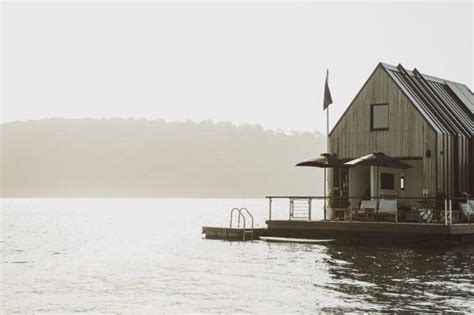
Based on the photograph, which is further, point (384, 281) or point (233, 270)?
point (233, 270)

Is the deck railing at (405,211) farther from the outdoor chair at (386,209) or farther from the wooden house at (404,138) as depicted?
the wooden house at (404,138)

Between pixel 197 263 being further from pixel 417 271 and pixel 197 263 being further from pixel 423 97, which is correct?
pixel 423 97

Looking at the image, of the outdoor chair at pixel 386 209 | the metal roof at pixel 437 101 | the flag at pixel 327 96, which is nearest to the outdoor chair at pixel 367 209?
the outdoor chair at pixel 386 209

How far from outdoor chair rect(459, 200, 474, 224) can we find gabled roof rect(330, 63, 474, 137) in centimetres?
387

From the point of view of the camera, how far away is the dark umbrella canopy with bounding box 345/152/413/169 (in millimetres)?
36625

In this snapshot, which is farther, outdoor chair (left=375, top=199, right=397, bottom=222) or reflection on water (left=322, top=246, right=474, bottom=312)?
outdoor chair (left=375, top=199, right=397, bottom=222)

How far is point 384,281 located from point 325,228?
37.2ft

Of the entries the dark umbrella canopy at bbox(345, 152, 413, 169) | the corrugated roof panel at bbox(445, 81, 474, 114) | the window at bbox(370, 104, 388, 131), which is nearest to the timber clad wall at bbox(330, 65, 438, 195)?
the window at bbox(370, 104, 388, 131)

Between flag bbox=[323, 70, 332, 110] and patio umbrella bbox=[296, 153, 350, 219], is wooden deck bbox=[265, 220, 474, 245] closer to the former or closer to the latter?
patio umbrella bbox=[296, 153, 350, 219]

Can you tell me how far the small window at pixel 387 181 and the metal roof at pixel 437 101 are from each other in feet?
11.2

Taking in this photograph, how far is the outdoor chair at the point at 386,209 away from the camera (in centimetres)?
3591

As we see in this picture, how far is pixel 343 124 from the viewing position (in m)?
41.8

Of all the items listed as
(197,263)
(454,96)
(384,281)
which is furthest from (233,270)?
(454,96)

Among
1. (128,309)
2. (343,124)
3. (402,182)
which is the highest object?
(343,124)
